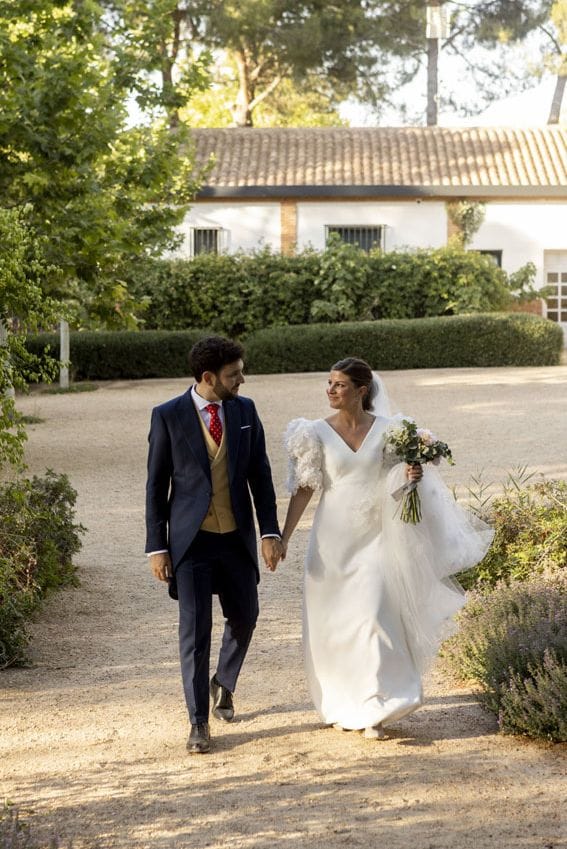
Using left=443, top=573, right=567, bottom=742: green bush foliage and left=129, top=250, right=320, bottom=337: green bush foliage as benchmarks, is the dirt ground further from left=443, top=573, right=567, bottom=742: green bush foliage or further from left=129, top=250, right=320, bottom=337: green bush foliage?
left=129, top=250, right=320, bottom=337: green bush foliage

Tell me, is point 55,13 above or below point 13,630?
above

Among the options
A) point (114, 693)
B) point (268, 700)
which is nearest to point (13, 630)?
point (114, 693)

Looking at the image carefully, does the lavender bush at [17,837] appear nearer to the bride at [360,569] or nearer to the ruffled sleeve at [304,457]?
the bride at [360,569]

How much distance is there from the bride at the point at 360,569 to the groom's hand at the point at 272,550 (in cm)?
9

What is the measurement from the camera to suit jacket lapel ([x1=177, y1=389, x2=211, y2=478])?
16.1 feet

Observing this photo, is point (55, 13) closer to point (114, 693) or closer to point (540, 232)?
point (114, 693)

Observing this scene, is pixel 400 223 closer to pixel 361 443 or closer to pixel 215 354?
pixel 361 443

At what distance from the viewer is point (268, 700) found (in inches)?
222

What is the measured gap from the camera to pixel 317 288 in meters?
27.3

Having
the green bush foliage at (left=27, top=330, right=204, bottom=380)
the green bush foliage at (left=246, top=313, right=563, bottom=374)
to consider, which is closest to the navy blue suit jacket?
the green bush foliage at (left=246, top=313, right=563, bottom=374)

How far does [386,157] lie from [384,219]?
2479 millimetres

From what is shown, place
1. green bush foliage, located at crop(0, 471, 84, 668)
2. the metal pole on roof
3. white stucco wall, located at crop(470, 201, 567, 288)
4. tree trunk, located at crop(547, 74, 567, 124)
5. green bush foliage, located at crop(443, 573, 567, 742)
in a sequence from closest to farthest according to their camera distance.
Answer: green bush foliage, located at crop(443, 573, 567, 742) < green bush foliage, located at crop(0, 471, 84, 668) < white stucco wall, located at crop(470, 201, 567, 288) < the metal pole on roof < tree trunk, located at crop(547, 74, 567, 124)

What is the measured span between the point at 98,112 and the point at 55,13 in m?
2.28

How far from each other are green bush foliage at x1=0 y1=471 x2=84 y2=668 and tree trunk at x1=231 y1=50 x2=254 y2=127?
30.8 m
